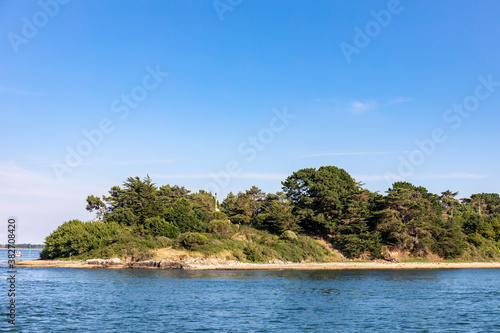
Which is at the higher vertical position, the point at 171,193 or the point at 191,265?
the point at 171,193

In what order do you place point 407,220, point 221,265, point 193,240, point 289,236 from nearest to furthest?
point 221,265
point 193,240
point 289,236
point 407,220

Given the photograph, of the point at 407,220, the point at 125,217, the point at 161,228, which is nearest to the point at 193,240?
the point at 161,228

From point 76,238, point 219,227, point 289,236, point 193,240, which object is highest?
point 219,227

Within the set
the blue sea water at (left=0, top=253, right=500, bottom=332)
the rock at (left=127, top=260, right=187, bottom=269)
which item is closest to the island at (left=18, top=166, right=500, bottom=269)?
the rock at (left=127, top=260, right=187, bottom=269)

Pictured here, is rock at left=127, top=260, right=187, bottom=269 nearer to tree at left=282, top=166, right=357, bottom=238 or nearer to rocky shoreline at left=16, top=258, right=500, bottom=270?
rocky shoreline at left=16, top=258, right=500, bottom=270

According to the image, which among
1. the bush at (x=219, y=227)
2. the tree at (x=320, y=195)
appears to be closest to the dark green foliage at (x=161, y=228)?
the bush at (x=219, y=227)

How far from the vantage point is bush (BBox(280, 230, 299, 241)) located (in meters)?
79.3

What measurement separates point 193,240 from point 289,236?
19558 millimetres

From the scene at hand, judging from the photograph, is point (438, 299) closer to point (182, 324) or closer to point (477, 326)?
point (477, 326)

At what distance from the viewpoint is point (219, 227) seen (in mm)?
77000

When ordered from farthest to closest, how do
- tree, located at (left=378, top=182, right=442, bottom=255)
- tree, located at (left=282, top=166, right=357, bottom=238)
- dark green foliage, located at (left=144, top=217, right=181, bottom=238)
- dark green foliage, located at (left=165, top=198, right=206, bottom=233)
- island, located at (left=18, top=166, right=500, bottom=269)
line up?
tree, located at (left=282, top=166, right=357, bottom=238), tree, located at (left=378, top=182, right=442, bottom=255), dark green foliage, located at (left=165, top=198, right=206, bottom=233), dark green foliage, located at (left=144, top=217, right=181, bottom=238), island, located at (left=18, top=166, right=500, bottom=269)

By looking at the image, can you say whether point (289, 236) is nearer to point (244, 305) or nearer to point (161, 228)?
point (161, 228)

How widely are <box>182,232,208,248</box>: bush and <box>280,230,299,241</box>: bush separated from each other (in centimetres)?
1686

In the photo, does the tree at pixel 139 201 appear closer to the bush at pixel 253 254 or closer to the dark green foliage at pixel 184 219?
the dark green foliage at pixel 184 219
